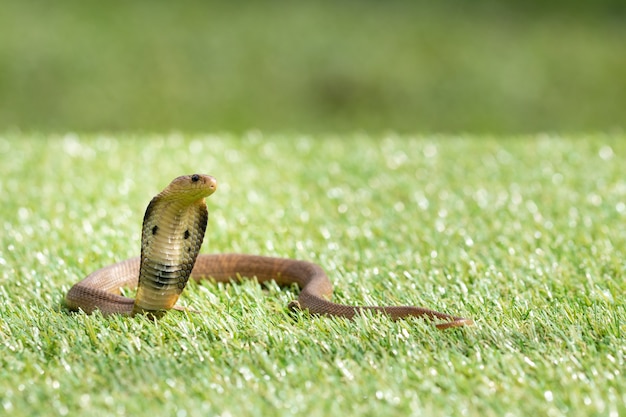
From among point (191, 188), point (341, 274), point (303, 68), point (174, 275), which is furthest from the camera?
point (303, 68)

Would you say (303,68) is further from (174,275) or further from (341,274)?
(174,275)

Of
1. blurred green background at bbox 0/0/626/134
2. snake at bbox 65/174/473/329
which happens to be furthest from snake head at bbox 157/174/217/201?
blurred green background at bbox 0/0/626/134

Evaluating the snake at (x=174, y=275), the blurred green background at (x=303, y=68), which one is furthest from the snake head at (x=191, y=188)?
the blurred green background at (x=303, y=68)

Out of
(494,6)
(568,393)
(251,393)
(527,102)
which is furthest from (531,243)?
(494,6)

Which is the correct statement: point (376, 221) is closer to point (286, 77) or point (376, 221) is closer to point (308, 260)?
point (308, 260)

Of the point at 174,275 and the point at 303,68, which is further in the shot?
the point at 303,68

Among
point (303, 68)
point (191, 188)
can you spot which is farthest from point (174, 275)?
point (303, 68)

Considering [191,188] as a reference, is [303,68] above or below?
above

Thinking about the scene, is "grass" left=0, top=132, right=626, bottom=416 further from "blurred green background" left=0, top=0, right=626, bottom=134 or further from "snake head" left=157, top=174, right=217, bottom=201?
"blurred green background" left=0, top=0, right=626, bottom=134
